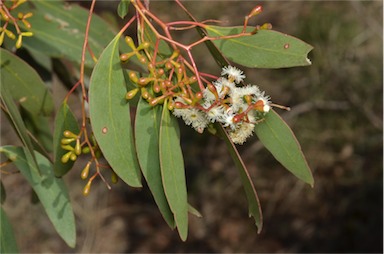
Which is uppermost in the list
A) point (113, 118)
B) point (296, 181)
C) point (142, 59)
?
point (142, 59)

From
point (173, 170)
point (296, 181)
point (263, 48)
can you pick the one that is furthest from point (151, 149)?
point (296, 181)

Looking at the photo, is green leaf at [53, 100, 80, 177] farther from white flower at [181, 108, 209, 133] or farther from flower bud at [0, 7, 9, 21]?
white flower at [181, 108, 209, 133]

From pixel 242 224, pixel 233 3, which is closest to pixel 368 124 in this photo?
pixel 242 224

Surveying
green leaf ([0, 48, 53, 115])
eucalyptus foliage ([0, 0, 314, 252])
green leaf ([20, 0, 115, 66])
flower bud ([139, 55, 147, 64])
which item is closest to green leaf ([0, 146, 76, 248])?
eucalyptus foliage ([0, 0, 314, 252])

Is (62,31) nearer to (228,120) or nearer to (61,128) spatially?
(61,128)

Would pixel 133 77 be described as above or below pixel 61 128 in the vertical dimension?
above

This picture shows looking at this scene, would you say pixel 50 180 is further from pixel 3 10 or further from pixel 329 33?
pixel 329 33

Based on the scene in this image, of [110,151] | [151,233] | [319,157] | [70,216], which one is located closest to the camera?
[110,151]
